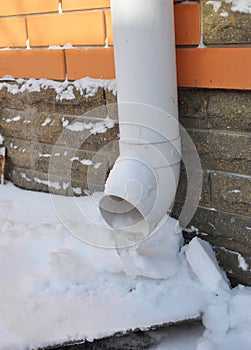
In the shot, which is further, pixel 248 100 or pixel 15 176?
pixel 15 176

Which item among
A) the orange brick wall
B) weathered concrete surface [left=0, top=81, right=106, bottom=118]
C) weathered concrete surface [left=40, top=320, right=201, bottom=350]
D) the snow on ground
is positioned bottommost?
weathered concrete surface [left=40, top=320, right=201, bottom=350]

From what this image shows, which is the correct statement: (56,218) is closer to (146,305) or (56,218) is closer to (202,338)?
(146,305)

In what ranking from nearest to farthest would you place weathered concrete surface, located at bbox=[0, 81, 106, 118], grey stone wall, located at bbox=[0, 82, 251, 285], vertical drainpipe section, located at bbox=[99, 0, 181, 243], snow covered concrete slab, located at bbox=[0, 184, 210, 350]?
1. snow covered concrete slab, located at bbox=[0, 184, 210, 350]
2. vertical drainpipe section, located at bbox=[99, 0, 181, 243]
3. grey stone wall, located at bbox=[0, 82, 251, 285]
4. weathered concrete surface, located at bbox=[0, 81, 106, 118]

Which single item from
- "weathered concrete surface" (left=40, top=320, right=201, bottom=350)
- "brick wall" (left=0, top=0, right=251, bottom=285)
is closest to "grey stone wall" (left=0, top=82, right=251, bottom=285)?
"brick wall" (left=0, top=0, right=251, bottom=285)

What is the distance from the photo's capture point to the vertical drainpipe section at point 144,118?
189 centimetres

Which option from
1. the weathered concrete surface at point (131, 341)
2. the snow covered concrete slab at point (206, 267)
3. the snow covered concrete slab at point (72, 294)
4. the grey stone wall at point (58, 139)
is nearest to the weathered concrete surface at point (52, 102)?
the grey stone wall at point (58, 139)

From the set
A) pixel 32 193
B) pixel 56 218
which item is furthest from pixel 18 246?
pixel 32 193

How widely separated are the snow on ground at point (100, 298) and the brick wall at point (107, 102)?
0.20 m

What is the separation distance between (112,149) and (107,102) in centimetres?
23

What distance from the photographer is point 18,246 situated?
227 centimetres

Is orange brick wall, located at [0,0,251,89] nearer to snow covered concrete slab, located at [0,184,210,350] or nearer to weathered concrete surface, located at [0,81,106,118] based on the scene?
weathered concrete surface, located at [0,81,106,118]

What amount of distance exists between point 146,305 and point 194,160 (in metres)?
0.63

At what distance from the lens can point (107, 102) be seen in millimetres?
2385

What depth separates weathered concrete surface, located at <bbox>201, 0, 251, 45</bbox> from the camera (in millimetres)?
1826
